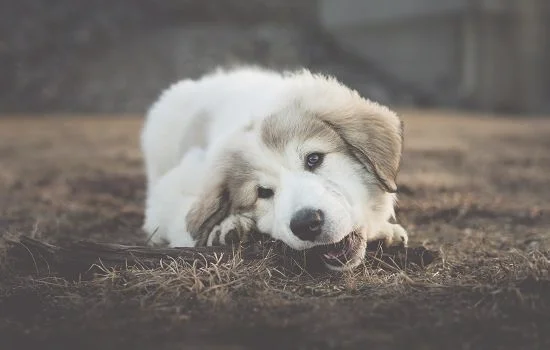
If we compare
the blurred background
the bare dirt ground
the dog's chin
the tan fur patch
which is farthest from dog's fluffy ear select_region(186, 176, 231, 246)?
the blurred background

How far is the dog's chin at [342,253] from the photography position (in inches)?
139

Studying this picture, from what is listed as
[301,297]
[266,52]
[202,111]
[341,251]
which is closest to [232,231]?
[341,251]

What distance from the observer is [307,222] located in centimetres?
326

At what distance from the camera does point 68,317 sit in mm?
2941

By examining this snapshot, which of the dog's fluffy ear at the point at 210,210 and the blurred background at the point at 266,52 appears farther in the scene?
the blurred background at the point at 266,52

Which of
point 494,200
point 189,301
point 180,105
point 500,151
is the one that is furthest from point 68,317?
point 500,151

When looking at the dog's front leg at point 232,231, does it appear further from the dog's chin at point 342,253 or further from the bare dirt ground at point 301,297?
the dog's chin at point 342,253

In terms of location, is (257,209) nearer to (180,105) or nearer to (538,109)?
(180,105)

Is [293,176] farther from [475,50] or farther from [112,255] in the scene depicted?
[475,50]

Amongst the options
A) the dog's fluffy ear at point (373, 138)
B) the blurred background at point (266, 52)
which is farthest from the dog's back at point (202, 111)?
the blurred background at point (266, 52)

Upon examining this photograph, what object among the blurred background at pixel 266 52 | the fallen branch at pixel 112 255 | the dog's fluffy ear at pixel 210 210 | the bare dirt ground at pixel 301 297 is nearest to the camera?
the bare dirt ground at pixel 301 297

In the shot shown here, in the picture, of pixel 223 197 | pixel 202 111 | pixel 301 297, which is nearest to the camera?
pixel 301 297

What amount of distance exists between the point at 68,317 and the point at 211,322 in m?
0.60

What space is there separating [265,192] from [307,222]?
46cm
